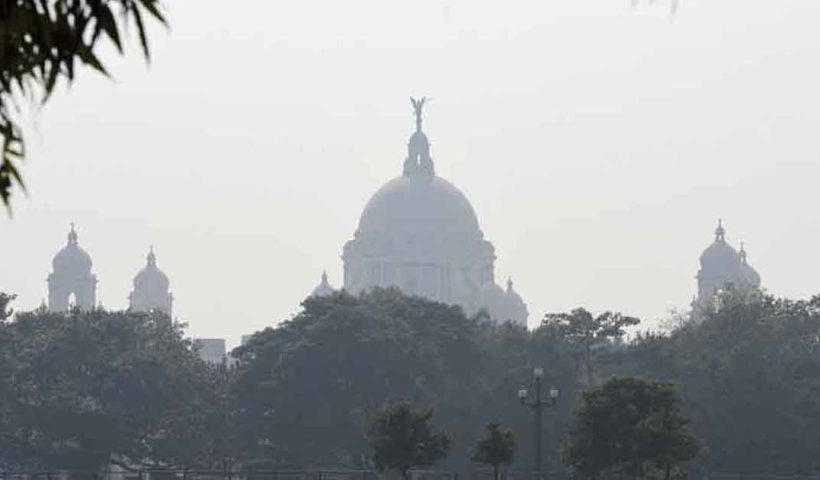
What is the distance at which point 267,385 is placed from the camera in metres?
85.9

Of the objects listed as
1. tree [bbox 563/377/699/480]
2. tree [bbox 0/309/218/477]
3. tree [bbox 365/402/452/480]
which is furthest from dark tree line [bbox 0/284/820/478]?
tree [bbox 365/402/452/480]

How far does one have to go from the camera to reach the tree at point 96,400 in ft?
269

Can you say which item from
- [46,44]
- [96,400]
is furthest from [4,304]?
[46,44]

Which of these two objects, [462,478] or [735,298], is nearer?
[462,478]

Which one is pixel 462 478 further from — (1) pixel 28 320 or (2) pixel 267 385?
→ (1) pixel 28 320

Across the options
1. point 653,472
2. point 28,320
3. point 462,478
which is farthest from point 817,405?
point 28,320

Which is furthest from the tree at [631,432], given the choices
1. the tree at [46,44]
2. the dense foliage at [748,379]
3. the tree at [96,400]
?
the tree at [46,44]

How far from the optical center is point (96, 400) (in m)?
83.9

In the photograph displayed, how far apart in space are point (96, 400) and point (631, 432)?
2894cm

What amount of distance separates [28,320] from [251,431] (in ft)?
51.3

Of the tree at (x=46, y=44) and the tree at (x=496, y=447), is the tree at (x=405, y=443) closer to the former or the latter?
the tree at (x=496, y=447)

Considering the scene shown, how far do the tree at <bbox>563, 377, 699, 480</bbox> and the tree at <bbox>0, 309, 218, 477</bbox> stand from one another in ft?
77.7

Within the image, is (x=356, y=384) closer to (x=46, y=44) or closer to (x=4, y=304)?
(x=4, y=304)

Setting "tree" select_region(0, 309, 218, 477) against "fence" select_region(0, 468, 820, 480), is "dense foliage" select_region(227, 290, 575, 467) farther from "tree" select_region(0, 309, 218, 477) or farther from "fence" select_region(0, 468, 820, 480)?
"fence" select_region(0, 468, 820, 480)
